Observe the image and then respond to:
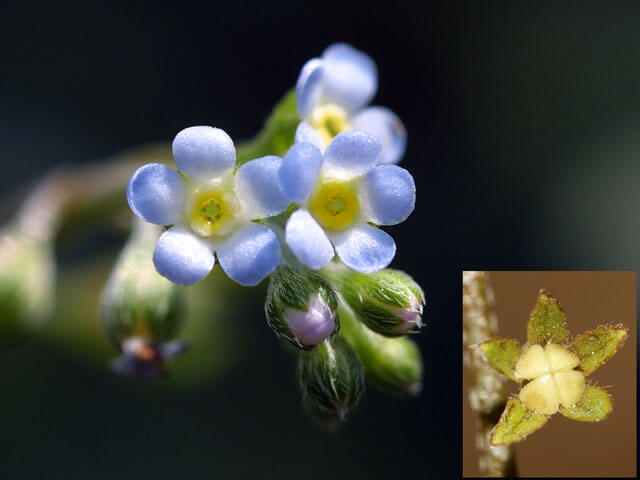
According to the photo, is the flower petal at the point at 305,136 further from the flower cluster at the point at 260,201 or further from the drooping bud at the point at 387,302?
the drooping bud at the point at 387,302

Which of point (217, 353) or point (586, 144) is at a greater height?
point (586, 144)

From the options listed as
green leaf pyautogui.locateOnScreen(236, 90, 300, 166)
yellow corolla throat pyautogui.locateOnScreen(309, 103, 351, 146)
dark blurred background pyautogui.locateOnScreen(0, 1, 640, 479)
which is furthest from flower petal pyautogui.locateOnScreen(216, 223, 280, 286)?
dark blurred background pyautogui.locateOnScreen(0, 1, 640, 479)

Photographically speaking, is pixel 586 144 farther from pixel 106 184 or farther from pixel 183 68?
pixel 106 184

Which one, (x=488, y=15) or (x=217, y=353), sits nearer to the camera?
(x=217, y=353)

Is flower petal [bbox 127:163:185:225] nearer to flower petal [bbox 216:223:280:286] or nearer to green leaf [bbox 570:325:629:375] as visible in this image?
flower petal [bbox 216:223:280:286]

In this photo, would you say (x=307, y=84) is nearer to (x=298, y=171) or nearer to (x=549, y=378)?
(x=298, y=171)

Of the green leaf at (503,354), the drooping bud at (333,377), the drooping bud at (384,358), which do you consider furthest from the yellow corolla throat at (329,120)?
the green leaf at (503,354)

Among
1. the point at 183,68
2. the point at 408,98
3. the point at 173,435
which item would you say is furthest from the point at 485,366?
the point at 183,68
